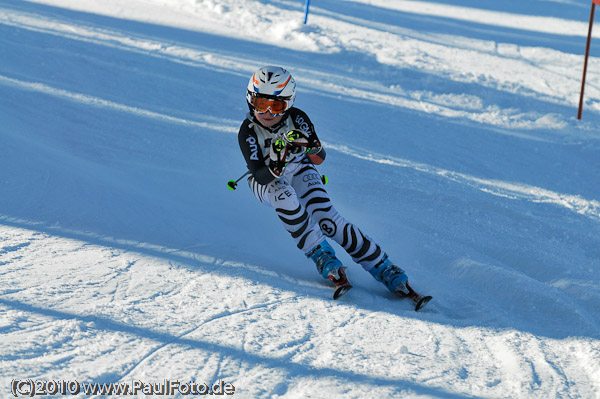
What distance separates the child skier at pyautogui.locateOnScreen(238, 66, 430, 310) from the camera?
4.08m

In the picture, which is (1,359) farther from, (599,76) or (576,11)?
(576,11)

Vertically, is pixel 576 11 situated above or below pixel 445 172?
above

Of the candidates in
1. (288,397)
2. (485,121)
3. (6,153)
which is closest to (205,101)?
(6,153)

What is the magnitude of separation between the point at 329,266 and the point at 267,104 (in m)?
1.16

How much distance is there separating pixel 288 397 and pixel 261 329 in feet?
2.11

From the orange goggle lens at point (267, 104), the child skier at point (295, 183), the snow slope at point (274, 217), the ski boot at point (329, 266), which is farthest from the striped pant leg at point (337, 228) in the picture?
the orange goggle lens at point (267, 104)

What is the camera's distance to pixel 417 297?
158 inches

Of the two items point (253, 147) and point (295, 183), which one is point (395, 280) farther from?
point (253, 147)

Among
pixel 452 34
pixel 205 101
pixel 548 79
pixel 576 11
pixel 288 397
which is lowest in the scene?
pixel 288 397

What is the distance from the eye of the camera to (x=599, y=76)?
A: 10.9 meters

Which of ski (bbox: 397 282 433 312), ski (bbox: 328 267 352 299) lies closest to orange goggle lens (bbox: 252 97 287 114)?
ski (bbox: 328 267 352 299)

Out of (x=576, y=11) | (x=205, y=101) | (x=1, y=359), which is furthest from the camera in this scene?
(x=576, y=11)

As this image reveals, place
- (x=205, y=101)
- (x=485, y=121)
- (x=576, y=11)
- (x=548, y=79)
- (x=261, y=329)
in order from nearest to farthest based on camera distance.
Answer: (x=261, y=329) → (x=205, y=101) → (x=485, y=121) → (x=548, y=79) → (x=576, y=11)

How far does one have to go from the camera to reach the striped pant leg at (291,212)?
410 cm
